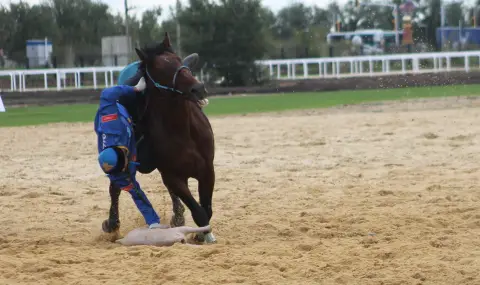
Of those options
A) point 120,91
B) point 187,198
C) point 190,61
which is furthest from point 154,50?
point 187,198

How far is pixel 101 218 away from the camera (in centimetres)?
979

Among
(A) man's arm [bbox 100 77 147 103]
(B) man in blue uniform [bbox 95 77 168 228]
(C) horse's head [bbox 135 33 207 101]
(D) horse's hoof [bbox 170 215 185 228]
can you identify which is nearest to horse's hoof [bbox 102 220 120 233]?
(B) man in blue uniform [bbox 95 77 168 228]

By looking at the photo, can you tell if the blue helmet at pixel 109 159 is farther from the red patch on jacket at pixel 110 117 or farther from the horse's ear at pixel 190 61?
the horse's ear at pixel 190 61

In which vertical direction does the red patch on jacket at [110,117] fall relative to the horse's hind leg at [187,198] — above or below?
above

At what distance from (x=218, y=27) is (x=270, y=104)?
17.1 meters

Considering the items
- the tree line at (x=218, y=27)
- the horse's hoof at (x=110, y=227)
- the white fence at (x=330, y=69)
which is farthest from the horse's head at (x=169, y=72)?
the white fence at (x=330, y=69)

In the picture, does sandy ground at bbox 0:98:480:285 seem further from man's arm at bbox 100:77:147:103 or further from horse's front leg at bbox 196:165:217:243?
man's arm at bbox 100:77:147:103

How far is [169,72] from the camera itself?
25.5 feet

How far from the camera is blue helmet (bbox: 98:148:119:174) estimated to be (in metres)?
7.79

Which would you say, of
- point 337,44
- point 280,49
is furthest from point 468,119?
point 337,44

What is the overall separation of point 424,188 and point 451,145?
4.26 meters

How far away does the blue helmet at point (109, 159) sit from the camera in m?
7.79

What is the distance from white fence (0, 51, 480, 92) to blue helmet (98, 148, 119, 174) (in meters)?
31.3

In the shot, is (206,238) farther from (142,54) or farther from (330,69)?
(330,69)
